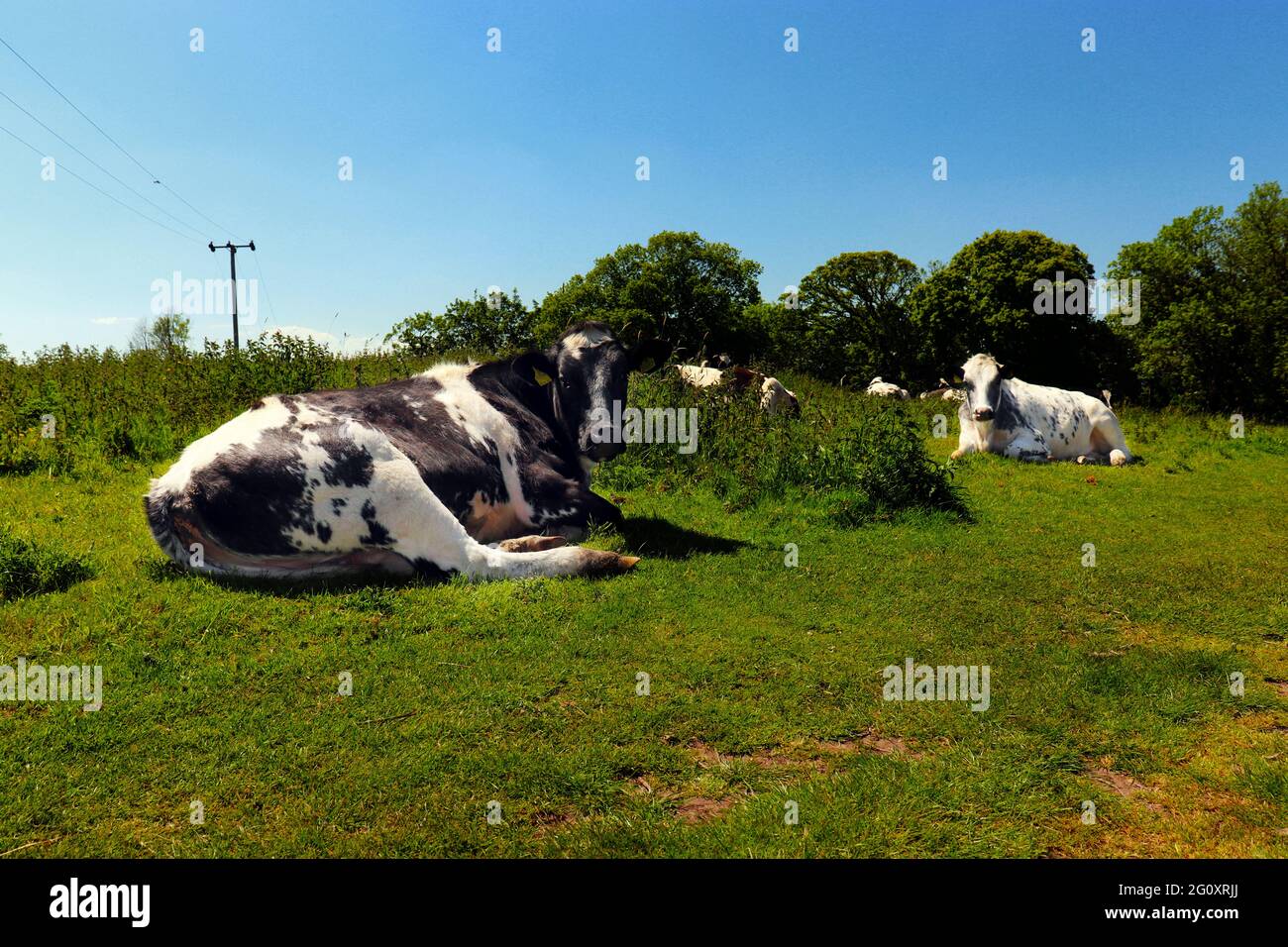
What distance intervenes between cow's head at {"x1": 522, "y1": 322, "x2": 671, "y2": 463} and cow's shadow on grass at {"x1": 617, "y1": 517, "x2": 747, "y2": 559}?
2.69 ft

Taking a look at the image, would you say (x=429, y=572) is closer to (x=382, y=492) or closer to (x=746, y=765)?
(x=382, y=492)

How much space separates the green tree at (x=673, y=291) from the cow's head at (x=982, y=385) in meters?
30.8

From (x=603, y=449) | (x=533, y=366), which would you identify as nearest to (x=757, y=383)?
(x=533, y=366)

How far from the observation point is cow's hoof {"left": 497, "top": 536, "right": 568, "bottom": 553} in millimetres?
6672

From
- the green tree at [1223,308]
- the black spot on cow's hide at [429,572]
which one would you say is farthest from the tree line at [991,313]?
the black spot on cow's hide at [429,572]

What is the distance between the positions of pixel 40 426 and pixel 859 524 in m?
10.0

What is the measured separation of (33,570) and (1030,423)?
48.9ft

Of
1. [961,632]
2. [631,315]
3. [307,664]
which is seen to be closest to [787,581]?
[961,632]

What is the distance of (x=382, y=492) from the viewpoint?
601cm

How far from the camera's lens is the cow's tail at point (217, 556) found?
230 inches

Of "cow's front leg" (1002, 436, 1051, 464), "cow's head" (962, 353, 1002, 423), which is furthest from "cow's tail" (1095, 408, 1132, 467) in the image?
"cow's head" (962, 353, 1002, 423)

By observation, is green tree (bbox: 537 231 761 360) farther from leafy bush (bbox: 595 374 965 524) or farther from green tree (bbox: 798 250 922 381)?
leafy bush (bbox: 595 374 965 524)

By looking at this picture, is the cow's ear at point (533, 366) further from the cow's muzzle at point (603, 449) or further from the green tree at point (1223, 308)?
the green tree at point (1223, 308)

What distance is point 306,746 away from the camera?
3.76 metres
